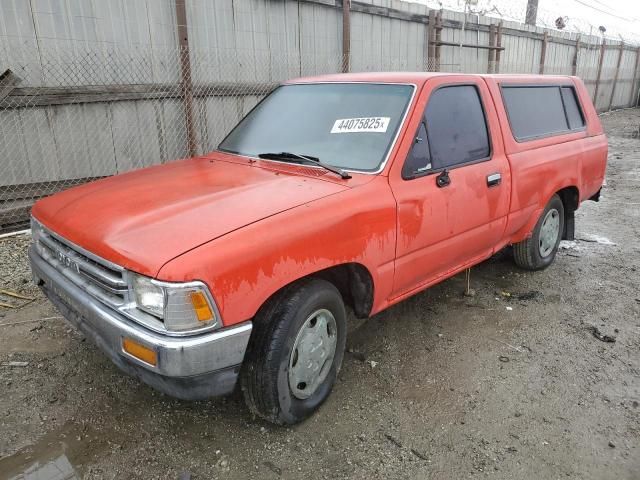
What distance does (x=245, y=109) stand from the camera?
7.46m

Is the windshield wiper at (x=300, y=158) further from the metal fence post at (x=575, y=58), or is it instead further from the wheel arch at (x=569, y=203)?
the metal fence post at (x=575, y=58)

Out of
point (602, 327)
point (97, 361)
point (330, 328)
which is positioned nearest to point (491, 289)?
point (602, 327)

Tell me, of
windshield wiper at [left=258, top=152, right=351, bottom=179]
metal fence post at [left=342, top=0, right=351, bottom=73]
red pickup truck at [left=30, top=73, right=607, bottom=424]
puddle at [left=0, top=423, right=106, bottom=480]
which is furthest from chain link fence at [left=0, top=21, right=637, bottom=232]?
puddle at [left=0, top=423, right=106, bottom=480]

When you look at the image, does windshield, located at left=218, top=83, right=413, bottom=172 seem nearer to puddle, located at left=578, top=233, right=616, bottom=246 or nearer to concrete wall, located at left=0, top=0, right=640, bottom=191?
concrete wall, located at left=0, top=0, right=640, bottom=191

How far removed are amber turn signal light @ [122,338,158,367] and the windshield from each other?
1.59 m

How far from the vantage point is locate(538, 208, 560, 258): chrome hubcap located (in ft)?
16.2

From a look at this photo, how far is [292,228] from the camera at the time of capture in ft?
8.32

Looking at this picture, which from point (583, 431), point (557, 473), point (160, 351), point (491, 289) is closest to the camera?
point (160, 351)

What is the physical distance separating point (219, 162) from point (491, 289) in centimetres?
269

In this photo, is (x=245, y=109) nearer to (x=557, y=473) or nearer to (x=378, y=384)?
(x=378, y=384)

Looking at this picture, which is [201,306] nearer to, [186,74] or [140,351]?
[140,351]

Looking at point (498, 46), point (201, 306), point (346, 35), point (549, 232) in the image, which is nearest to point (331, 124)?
point (201, 306)

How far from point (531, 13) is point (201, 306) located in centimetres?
1936

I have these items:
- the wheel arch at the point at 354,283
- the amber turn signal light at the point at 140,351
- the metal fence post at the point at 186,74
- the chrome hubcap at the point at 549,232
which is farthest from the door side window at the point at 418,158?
the metal fence post at the point at 186,74
